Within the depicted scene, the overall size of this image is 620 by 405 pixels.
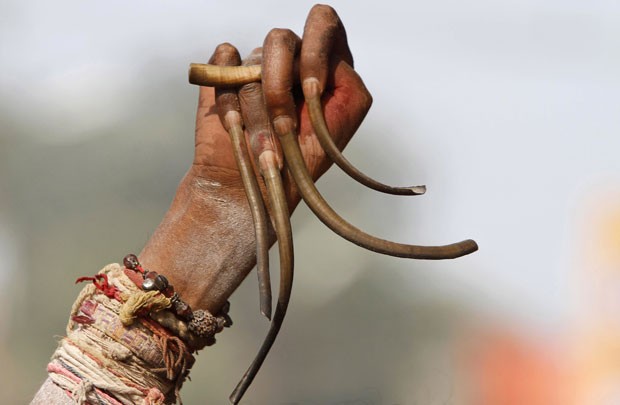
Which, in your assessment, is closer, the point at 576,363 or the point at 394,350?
the point at 576,363

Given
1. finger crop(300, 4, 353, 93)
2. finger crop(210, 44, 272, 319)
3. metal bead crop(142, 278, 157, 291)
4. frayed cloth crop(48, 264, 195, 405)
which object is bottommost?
frayed cloth crop(48, 264, 195, 405)

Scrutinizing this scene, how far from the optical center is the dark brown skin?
1551 millimetres

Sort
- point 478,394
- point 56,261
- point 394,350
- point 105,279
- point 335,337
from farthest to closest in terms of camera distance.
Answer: point 56,261
point 394,350
point 335,337
point 478,394
point 105,279

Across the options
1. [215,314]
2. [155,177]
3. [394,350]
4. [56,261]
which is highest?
[215,314]

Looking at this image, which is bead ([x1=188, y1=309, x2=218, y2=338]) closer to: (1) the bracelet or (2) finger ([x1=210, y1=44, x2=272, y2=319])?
(1) the bracelet

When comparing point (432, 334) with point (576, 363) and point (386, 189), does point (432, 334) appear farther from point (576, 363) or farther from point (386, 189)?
point (386, 189)

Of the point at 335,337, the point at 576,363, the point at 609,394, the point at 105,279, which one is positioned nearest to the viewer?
the point at 105,279

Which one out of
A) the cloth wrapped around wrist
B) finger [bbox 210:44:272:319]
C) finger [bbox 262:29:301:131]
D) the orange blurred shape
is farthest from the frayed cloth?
the orange blurred shape

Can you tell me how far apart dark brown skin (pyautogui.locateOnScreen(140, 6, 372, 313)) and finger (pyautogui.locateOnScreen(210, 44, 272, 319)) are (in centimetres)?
4

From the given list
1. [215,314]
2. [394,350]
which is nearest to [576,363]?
[394,350]

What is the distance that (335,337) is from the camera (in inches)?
324

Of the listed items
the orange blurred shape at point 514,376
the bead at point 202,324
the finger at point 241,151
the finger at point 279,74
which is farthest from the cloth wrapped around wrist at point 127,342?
the orange blurred shape at point 514,376

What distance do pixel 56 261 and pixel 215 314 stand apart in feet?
27.2

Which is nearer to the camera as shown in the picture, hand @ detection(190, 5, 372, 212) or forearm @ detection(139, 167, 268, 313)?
hand @ detection(190, 5, 372, 212)
